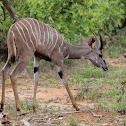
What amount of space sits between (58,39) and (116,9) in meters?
7.21

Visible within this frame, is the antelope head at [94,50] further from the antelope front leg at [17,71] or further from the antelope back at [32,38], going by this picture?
the antelope front leg at [17,71]

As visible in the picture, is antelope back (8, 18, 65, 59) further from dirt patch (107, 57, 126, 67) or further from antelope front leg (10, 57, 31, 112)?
dirt patch (107, 57, 126, 67)

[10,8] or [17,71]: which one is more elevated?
[10,8]

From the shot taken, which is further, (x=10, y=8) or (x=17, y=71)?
(x=10, y=8)

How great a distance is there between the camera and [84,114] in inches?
177

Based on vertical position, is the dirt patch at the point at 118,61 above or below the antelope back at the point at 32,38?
below

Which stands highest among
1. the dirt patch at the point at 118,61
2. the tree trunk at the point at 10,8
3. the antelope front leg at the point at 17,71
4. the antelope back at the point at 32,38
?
the tree trunk at the point at 10,8

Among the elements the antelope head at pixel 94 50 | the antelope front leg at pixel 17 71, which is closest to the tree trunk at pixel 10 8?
the antelope head at pixel 94 50

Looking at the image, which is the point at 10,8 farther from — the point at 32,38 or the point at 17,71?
the point at 17,71

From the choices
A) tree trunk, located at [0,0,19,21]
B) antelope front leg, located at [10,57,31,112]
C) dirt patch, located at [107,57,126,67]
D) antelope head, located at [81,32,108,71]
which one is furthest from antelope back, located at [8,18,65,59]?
dirt patch, located at [107,57,126,67]

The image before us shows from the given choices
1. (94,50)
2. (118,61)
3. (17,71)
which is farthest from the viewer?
(118,61)

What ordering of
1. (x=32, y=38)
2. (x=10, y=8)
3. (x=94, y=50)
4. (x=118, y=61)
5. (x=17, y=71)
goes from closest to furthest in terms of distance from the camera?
(x=17, y=71)
(x=32, y=38)
(x=94, y=50)
(x=10, y=8)
(x=118, y=61)

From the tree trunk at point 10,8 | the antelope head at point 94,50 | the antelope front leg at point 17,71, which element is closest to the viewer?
the antelope front leg at point 17,71

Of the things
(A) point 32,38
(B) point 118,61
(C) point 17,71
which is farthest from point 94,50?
(B) point 118,61
